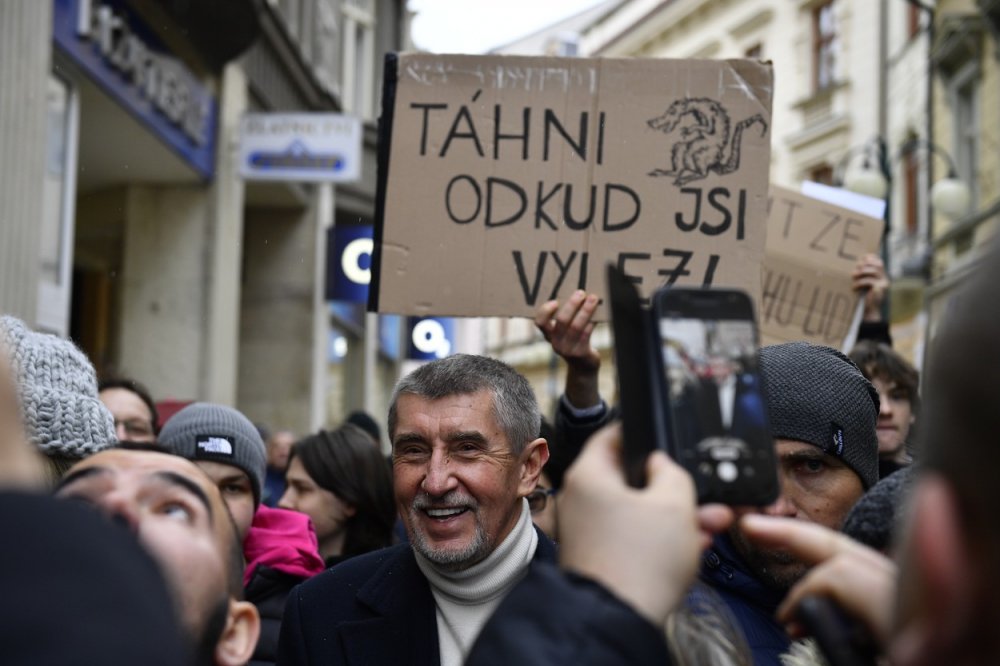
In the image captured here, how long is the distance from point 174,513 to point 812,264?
12.7 feet

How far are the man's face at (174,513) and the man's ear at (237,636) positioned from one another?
44 mm

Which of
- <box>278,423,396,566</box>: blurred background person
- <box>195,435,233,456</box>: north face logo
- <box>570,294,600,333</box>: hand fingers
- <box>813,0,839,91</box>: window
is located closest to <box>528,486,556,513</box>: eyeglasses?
<box>278,423,396,566</box>: blurred background person

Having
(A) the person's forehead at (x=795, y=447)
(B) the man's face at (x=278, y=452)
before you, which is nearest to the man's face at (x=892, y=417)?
(A) the person's forehead at (x=795, y=447)

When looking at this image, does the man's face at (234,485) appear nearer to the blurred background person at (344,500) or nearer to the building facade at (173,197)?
the blurred background person at (344,500)

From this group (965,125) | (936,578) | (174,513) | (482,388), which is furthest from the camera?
(965,125)

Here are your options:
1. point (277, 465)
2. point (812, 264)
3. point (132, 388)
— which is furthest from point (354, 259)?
point (812, 264)

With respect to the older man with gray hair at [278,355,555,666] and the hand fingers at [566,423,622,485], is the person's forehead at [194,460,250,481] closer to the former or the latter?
the older man with gray hair at [278,355,555,666]

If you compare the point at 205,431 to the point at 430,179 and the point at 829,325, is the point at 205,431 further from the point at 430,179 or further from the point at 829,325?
the point at 829,325

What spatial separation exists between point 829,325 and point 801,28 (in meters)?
25.8

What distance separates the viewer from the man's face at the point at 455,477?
127 inches

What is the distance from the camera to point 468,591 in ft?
10.5

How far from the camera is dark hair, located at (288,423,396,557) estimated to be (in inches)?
197

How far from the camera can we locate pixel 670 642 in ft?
4.96

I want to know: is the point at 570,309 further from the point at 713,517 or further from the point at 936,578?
the point at 936,578
